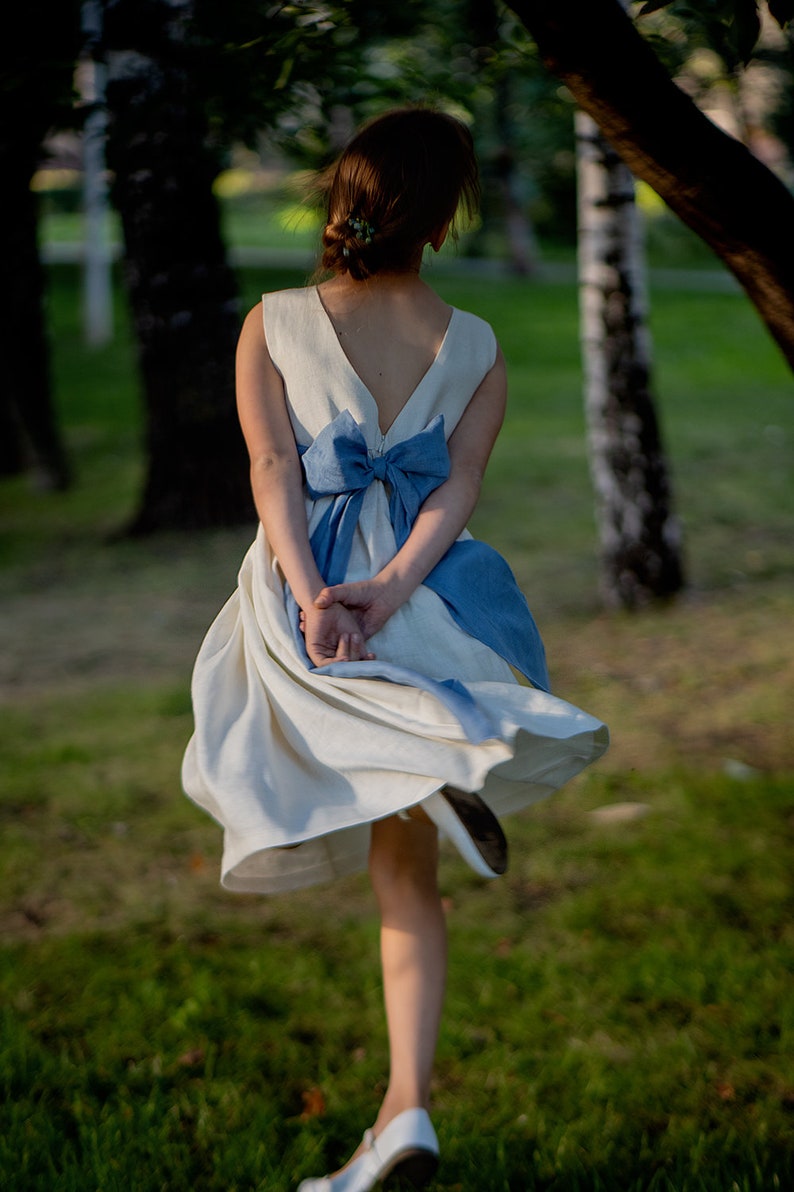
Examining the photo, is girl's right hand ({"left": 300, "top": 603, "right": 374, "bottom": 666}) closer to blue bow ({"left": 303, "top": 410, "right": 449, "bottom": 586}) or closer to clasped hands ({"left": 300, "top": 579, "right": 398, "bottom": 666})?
clasped hands ({"left": 300, "top": 579, "right": 398, "bottom": 666})

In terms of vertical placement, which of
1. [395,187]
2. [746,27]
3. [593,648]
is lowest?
[593,648]

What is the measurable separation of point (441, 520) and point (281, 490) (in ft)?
1.06

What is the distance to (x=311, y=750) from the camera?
7.48 ft

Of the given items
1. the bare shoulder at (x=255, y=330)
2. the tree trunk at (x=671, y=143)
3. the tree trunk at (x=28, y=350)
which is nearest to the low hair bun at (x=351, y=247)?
the bare shoulder at (x=255, y=330)

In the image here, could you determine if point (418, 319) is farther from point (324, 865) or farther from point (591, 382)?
point (591, 382)

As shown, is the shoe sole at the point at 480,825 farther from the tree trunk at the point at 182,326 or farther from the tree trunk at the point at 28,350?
the tree trunk at the point at 28,350

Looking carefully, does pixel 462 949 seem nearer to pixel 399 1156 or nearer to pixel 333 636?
pixel 399 1156

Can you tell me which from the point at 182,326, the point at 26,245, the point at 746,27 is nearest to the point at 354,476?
the point at 746,27

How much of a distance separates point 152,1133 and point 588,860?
1.93 meters

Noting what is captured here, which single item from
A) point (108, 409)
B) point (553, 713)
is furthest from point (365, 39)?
point (108, 409)

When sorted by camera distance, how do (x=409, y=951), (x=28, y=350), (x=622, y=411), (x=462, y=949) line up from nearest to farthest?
(x=409, y=951) < (x=462, y=949) < (x=622, y=411) < (x=28, y=350)

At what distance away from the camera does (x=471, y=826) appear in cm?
229

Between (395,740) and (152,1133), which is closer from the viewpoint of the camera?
(395,740)

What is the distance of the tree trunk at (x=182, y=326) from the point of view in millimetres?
7273
